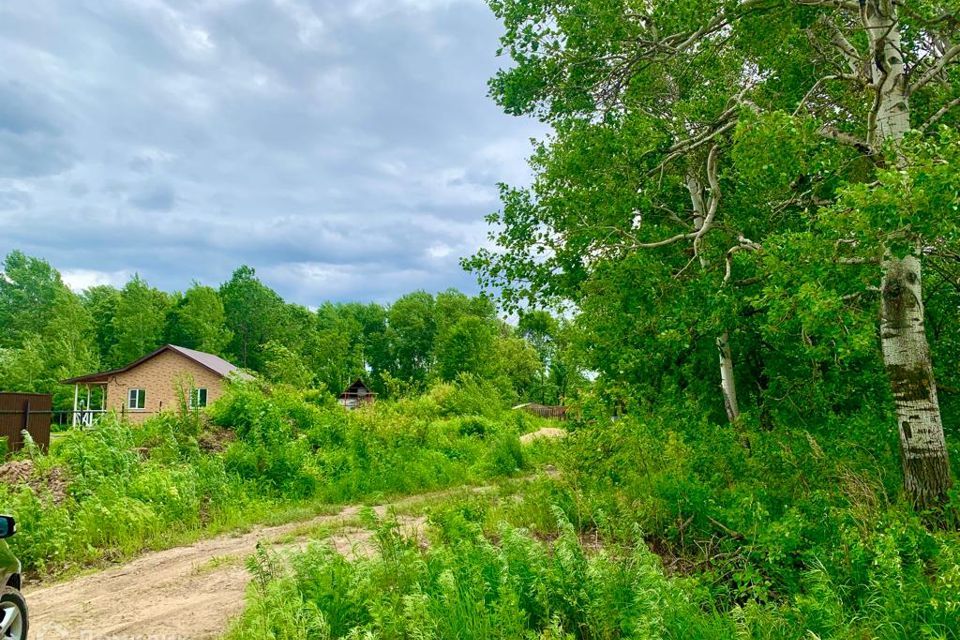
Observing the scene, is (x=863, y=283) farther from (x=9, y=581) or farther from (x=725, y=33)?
(x=9, y=581)

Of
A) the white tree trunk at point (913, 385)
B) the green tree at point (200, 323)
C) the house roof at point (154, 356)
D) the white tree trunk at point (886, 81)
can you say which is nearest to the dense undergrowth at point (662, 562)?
the white tree trunk at point (913, 385)

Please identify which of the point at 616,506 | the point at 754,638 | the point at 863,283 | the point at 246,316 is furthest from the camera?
the point at 246,316

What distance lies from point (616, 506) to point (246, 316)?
69.3m

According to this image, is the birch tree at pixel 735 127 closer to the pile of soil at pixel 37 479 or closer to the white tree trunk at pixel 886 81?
the white tree trunk at pixel 886 81

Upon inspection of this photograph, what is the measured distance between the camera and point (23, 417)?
571 inches

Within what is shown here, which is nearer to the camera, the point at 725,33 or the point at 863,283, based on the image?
the point at 863,283

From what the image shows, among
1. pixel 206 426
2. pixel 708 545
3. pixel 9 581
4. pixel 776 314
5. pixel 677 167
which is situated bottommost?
pixel 708 545

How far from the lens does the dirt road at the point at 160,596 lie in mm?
4719

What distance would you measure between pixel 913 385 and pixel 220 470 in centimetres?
1056

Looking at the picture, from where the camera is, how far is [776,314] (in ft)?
19.8

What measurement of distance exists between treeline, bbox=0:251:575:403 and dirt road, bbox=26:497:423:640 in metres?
32.5

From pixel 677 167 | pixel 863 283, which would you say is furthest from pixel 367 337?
pixel 863 283

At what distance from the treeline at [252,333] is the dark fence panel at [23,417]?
79.6 ft

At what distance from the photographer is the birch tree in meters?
6.28
